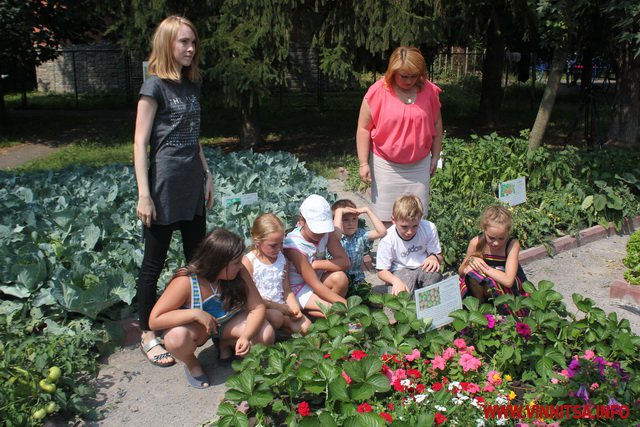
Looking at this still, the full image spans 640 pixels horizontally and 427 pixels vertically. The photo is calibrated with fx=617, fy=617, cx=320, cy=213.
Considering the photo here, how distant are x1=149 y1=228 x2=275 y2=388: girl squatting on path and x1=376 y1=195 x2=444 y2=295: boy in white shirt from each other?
106 centimetres

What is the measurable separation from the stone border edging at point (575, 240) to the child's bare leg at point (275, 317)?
2780 mm

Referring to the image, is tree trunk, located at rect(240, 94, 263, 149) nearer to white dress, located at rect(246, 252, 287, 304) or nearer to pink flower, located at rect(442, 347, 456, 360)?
white dress, located at rect(246, 252, 287, 304)

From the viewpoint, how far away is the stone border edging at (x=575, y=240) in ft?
18.6

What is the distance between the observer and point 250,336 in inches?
134

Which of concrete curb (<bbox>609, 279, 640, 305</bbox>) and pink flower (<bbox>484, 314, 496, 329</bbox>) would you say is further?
concrete curb (<bbox>609, 279, 640, 305</bbox>)

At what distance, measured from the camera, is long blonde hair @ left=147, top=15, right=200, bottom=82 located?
3.20m

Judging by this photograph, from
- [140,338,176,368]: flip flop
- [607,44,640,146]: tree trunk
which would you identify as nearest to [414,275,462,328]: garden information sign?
[140,338,176,368]: flip flop

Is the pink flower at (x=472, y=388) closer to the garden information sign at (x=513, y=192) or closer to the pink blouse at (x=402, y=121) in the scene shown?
the pink blouse at (x=402, y=121)

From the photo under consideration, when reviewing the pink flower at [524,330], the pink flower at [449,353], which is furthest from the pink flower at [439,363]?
the pink flower at [524,330]

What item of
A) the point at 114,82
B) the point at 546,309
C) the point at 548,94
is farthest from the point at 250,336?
the point at 114,82

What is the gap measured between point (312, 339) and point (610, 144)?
8.16m

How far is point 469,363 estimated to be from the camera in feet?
10.0

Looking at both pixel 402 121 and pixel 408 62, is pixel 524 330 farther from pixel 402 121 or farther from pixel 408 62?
pixel 408 62

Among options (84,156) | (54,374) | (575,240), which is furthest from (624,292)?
(84,156)
